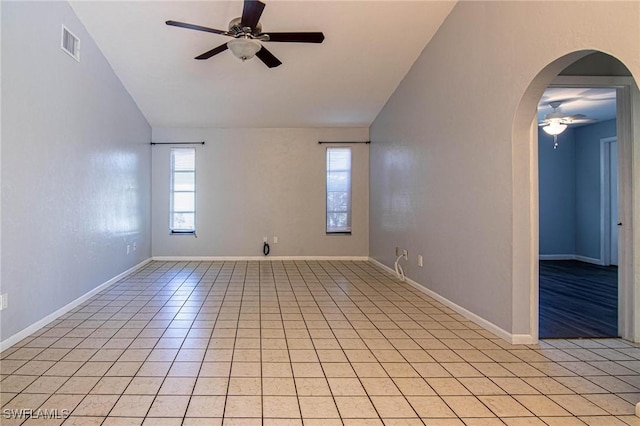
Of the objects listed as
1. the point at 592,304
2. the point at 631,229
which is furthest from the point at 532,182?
the point at 592,304

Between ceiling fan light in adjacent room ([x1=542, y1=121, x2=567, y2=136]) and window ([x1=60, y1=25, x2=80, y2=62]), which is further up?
window ([x1=60, y1=25, x2=80, y2=62])

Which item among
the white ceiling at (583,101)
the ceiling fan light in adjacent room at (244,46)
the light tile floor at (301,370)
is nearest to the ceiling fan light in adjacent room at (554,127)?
the white ceiling at (583,101)

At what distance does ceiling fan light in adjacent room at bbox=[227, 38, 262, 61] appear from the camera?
2.95 meters

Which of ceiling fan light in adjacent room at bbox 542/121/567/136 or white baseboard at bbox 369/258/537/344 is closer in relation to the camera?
white baseboard at bbox 369/258/537/344

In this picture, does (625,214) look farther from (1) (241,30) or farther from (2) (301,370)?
(1) (241,30)

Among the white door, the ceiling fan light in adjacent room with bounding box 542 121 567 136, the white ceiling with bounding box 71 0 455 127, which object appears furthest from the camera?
the white door

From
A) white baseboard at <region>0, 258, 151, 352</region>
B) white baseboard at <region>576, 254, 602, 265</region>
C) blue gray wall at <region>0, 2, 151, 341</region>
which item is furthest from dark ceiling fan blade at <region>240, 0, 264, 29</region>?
white baseboard at <region>576, 254, 602, 265</region>

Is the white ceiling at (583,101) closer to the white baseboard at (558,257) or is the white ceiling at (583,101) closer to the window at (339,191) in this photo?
the white baseboard at (558,257)

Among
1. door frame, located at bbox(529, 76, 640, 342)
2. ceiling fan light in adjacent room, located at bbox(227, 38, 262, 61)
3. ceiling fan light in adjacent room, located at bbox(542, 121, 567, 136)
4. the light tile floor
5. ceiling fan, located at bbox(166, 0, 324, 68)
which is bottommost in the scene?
the light tile floor

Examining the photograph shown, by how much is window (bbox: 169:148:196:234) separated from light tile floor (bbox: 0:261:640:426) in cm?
291

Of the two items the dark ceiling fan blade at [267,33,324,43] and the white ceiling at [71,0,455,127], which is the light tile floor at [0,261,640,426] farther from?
the white ceiling at [71,0,455,127]

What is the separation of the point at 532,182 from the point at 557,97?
3.16 meters

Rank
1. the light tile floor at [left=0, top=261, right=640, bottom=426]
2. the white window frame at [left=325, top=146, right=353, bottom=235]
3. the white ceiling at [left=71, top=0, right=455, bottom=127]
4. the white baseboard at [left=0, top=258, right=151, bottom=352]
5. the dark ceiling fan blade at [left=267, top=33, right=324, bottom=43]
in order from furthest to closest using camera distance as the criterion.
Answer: the white window frame at [left=325, top=146, right=353, bottom=235]
the white ceiling at [left=71, top=0, right=455, bottom=127]
the dark ceiling fan blade at [left=267, top=33, right=324, bottom=43]
the white baseboard at [left=0, top=258, right=151, bottom=352]
the light tile floor at [left=0, top=261, right=640, bottom=426]

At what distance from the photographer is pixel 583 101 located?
16.1 feet
